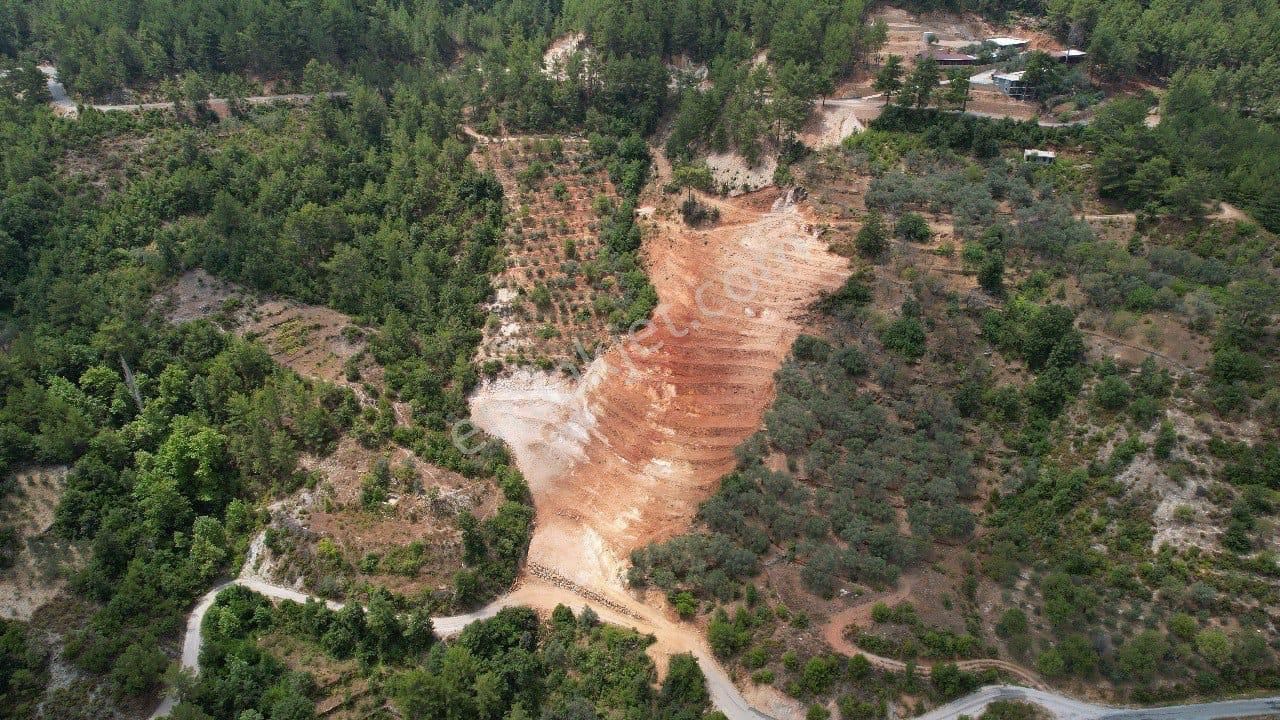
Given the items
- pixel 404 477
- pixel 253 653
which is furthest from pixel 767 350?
pixel 253 653

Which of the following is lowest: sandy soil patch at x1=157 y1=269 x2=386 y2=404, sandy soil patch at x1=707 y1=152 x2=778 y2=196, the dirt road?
sandy soil patch at x1=157 y1=269 x2=386 y2=404

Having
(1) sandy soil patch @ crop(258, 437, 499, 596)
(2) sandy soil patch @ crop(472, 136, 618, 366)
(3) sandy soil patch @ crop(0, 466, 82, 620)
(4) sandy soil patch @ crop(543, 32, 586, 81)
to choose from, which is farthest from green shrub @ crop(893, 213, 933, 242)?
(3) sandy soil patch @ crop(0, 466, 82, 620)

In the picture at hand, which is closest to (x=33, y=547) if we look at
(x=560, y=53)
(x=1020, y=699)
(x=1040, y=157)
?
(x=1020, y=699)

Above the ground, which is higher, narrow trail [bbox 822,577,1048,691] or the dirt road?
the dirt road

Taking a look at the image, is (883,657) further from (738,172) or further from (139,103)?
(139,103)

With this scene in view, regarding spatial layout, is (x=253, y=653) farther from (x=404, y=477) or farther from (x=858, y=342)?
(x=858, y=342)

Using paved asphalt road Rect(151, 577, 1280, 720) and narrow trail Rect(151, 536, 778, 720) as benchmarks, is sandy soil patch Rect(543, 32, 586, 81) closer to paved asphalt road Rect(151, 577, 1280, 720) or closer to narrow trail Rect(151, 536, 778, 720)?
narrow trail Rect(151, 536, 778, 720)
